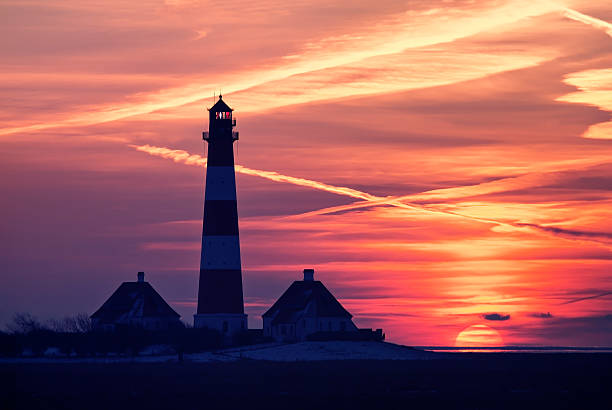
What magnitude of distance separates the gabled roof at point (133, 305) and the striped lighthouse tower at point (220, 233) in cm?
857

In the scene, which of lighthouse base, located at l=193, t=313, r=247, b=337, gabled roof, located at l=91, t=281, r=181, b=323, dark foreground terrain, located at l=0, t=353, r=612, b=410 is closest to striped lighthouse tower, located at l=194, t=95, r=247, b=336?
lighthouse base, located at l=193, t=313, r=247, b=337

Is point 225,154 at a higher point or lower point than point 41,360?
higher

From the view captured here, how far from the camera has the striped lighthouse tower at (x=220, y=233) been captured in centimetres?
9344

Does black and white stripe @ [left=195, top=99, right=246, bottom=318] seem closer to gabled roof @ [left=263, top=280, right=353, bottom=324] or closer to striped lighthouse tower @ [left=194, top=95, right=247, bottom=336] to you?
striped lighthouse tower @ [left=194, top=95, right=247, bottom=336]

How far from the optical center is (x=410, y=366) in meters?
90.9

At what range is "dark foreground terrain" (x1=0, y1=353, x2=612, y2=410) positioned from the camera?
6153 cm

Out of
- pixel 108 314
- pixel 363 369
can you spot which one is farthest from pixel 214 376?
pixel 108 314

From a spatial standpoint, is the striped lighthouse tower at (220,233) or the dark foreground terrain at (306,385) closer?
the dark foreground terrain at (306,385)

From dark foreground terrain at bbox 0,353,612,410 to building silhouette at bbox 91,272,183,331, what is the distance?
10091mm

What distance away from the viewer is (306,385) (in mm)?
71875

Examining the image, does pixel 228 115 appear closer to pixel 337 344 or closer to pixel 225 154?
pixel 225 154

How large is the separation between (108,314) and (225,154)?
56.5ft

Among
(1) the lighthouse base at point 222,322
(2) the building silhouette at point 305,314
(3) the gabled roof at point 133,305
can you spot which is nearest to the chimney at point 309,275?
(2) the building silhouette at point 305,314

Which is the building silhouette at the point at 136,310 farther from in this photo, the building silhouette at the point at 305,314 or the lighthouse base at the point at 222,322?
the building silhouette at the point at 305,314
